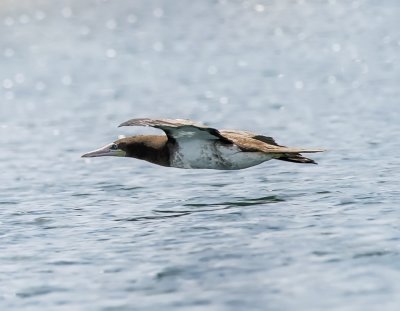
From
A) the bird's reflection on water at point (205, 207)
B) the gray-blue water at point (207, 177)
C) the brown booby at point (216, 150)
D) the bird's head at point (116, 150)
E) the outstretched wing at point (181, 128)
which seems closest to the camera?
the gray-blue water at point (207, 177)

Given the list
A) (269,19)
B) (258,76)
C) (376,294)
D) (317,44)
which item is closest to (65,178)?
(376,294)

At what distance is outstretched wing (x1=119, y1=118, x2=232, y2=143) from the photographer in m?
15.8

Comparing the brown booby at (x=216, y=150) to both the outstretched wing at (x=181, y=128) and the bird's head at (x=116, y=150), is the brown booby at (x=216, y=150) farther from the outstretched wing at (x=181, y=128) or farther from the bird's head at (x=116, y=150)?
the bird's head at (x=116, y=150)

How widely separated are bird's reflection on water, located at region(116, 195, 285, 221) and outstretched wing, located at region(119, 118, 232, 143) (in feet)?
3.57

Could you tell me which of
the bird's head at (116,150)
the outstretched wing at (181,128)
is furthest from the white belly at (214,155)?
the bird's head at (116,150)

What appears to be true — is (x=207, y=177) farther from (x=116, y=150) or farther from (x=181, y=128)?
(x=181, y=128)

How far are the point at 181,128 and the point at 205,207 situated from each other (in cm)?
169

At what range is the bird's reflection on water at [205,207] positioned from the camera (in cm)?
1749

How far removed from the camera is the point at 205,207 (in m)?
18.0

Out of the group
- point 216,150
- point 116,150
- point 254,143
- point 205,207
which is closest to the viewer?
point 216,150

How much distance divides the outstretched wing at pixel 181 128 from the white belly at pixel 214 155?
126mm

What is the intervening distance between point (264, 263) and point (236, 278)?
720 mm

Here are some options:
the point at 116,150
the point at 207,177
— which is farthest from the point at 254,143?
the point at 207,177

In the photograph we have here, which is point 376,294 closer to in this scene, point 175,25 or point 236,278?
point 236,278
